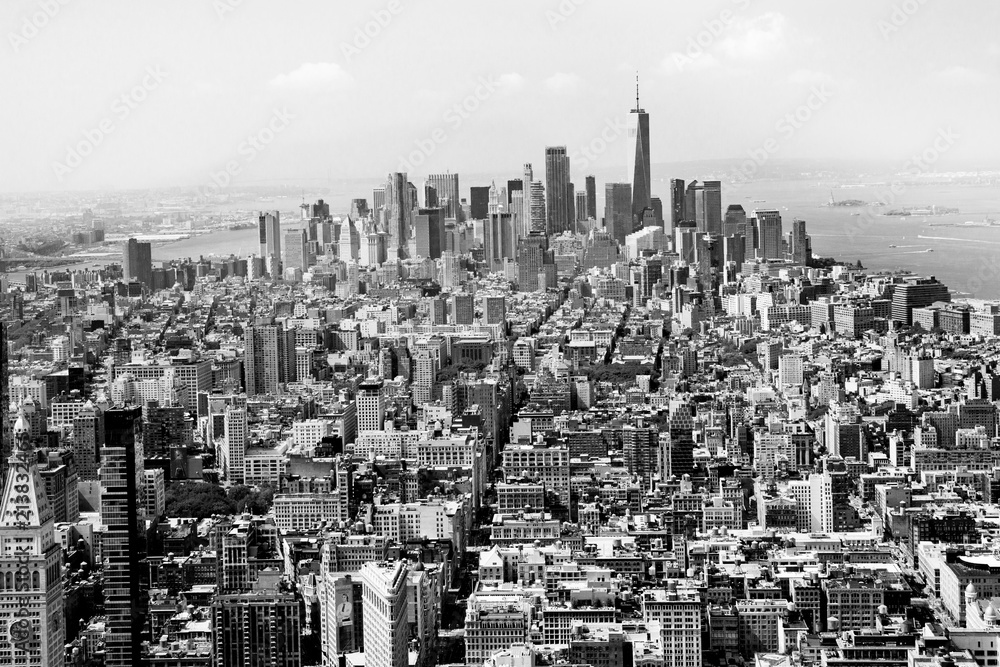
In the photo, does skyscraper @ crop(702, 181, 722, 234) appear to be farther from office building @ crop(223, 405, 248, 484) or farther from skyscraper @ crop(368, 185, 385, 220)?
office building @ crop(223, 405, 248, 484)

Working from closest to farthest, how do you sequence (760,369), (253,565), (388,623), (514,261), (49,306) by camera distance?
(388,623)
(253,565)
(49,306)
(760,369)
(514,261)

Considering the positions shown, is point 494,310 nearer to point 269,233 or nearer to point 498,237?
point 269,233

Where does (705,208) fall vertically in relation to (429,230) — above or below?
above

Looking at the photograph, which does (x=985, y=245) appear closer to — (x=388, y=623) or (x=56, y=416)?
(x=56, y=416)

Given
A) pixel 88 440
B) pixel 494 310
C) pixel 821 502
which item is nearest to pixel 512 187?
pixel 494 310

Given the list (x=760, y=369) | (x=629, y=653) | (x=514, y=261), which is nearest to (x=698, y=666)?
(x=629, y=653)

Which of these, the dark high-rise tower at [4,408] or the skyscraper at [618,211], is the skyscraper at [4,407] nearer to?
the dark high-rise tower at [4,408]
